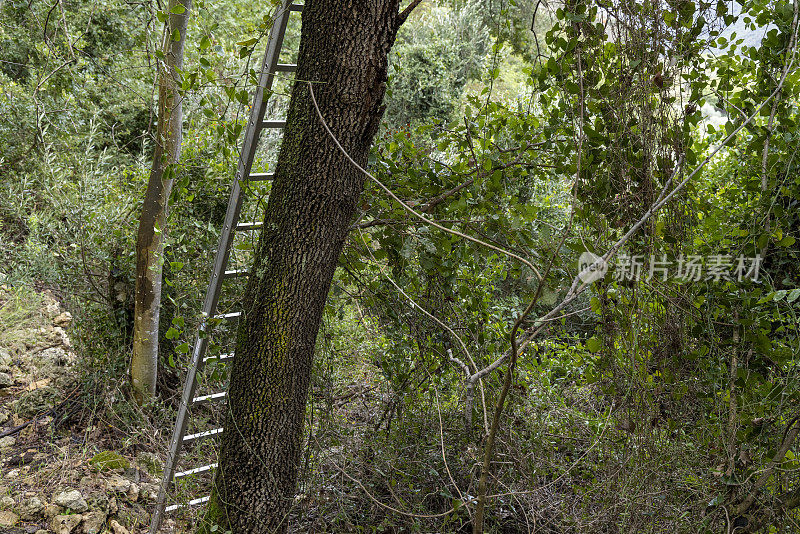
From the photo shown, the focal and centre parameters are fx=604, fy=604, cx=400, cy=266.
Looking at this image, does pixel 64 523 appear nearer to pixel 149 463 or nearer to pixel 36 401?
pixel 149 463

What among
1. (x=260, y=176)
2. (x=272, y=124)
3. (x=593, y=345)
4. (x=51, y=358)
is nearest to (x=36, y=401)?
(x=51, y=358)

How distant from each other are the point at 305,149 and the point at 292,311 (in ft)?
1.80

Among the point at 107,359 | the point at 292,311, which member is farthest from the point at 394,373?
the point at 107,359

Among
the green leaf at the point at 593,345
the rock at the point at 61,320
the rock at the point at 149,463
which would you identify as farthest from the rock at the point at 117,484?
the green leaf at the point at 593,345

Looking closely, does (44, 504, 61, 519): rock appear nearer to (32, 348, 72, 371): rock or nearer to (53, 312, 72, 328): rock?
(32, 348, 72, 371): rock

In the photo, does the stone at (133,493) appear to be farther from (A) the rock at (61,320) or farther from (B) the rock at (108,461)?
(A) the rock at (61,320)

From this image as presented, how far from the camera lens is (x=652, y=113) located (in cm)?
195

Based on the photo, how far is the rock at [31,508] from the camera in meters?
3.04

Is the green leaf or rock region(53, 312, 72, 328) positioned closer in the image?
the green leaf

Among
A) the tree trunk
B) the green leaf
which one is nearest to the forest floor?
the tree trunk

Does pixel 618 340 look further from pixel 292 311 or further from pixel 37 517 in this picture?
pixel 37 517

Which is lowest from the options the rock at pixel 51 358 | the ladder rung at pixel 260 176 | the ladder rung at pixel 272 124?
the rock at pixel 51 358

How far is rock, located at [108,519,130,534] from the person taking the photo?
313cm

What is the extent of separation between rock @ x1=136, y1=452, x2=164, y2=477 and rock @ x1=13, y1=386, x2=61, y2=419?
76 centimetres
